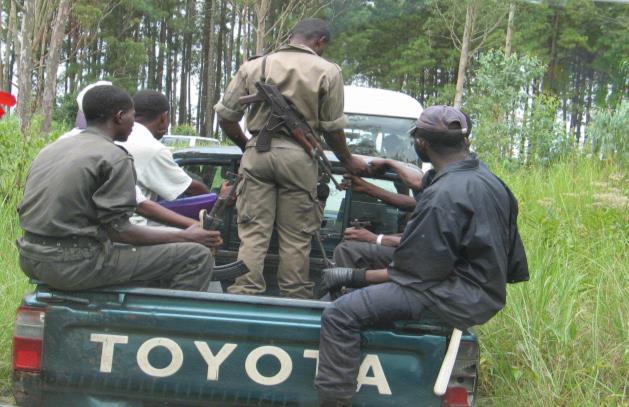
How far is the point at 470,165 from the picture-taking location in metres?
3.04

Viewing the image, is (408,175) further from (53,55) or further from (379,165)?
(53,55)

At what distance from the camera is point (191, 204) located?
4.14 m

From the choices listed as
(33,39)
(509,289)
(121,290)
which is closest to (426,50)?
(33,39)

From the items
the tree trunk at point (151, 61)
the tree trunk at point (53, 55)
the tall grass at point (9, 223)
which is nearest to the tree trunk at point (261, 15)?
the tree trunk at point (53, 55)

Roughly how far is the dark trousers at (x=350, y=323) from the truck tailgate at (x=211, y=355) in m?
0.08

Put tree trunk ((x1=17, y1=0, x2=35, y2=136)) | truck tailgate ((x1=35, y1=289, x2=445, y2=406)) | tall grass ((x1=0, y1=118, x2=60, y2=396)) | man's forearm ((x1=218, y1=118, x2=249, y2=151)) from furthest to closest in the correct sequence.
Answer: tree trunk ((x1=17, y1=0, x2=35, y2=136)) → tall grass ((x1=0, y1=118, x2=60, y2=396)) → man's forearm ((x1=218, y1=118, x2=249, y2=151)) → truck tailgate ((x1=35, y1=289, x2=445, y2=406))

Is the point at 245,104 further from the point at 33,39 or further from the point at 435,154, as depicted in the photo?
the point at 33,39

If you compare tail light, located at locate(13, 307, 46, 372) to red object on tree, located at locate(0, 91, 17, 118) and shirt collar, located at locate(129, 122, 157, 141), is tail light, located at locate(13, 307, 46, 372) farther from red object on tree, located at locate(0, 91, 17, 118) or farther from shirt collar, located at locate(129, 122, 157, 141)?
red object on tree, located at locate(0, 91, 17, 118)

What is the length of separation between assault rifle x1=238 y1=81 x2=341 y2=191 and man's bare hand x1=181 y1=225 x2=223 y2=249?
70 centimetres

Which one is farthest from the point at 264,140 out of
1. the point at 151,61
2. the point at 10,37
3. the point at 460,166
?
the point at 151,61

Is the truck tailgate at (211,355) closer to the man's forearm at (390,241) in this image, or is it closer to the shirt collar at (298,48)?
the man's forearm at (390,241)

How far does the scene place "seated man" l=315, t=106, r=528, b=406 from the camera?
285cm

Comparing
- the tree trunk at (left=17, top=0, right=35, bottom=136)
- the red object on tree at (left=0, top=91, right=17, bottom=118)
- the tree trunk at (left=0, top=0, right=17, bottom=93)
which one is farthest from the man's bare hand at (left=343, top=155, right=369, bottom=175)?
the tree trunk at (left=0, top=0, right=17, bottom=93)

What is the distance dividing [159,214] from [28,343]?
94 cm
